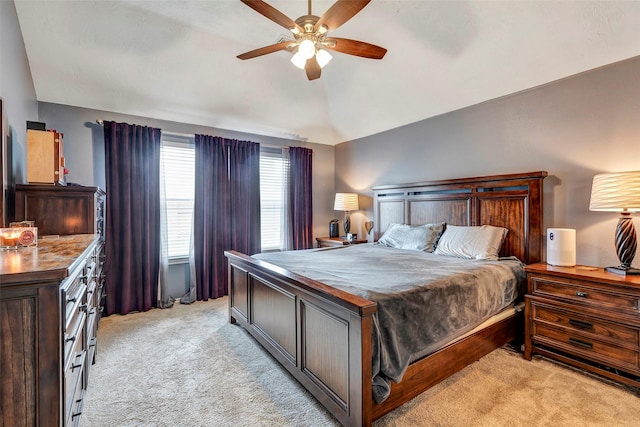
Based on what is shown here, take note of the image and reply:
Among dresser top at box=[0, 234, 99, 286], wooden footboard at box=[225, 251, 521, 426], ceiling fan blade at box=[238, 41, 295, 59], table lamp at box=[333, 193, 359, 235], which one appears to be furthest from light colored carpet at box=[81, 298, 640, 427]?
table lamp at box=[333, 193, 359, 235]

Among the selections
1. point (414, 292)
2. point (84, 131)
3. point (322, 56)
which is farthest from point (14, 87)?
point (414, 292)

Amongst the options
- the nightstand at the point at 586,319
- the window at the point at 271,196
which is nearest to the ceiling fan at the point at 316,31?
the nightstand at the point at 586,319

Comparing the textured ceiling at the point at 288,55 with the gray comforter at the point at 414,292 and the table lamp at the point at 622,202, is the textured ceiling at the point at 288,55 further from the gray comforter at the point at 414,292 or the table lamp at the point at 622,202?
the gray comforter at the point at 414,292

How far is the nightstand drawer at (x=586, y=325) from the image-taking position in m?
2.02

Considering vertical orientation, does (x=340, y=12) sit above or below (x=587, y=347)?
above

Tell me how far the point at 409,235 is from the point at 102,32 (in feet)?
13.0

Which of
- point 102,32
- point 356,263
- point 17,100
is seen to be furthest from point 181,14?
point 356,263

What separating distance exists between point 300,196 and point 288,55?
215cm

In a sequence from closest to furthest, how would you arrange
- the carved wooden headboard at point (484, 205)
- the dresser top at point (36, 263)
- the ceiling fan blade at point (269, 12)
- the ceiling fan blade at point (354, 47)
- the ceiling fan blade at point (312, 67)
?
the dresser top at point (36, 263) → the ceiling fan blade at point (269, 12) → the ceiling fan blade at point (354, 47) → the ceiling fan blade at point (312, 67) → the carved wooden headboard at point (484, 205)

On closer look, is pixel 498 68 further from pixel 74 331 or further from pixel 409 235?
pixel 74 331

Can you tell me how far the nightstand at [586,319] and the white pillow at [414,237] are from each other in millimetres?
1128

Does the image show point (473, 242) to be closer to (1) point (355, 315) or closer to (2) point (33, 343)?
(1) point (355, 315)

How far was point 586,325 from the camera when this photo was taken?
2197 millimetres

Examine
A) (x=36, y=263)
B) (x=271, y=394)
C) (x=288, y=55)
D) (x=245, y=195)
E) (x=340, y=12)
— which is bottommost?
(x=271, y=394)
